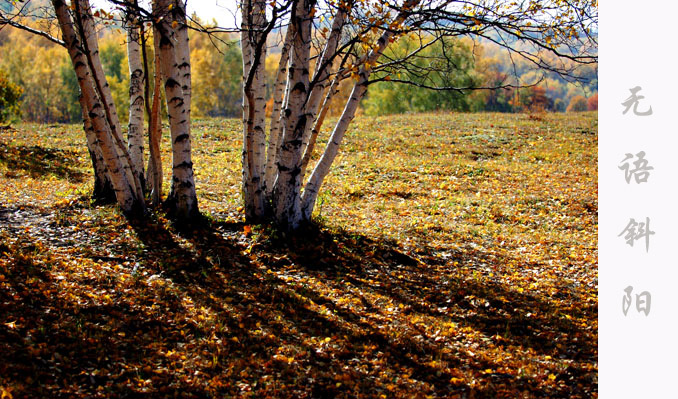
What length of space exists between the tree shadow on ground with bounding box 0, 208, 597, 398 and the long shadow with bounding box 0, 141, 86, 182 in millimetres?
6834

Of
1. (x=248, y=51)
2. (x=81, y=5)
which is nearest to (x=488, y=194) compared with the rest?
(x=248, y=51)

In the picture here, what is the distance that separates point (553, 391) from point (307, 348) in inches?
82.7

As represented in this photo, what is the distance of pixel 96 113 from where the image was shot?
652cm

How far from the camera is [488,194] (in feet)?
38.2
